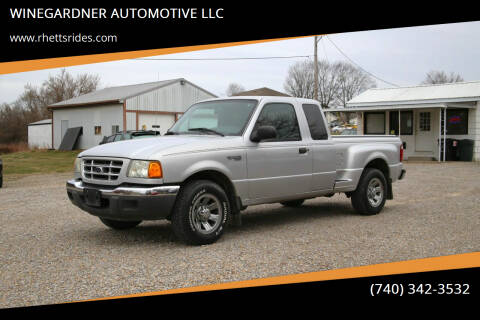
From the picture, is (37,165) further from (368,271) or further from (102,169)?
(368,271)

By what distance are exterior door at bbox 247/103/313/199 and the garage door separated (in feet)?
86.6

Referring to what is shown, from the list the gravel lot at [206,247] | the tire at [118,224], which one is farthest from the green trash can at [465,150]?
the tire at [118,224]

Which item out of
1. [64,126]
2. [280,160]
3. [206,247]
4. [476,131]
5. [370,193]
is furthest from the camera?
[64,126]

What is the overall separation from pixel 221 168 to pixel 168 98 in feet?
99.1

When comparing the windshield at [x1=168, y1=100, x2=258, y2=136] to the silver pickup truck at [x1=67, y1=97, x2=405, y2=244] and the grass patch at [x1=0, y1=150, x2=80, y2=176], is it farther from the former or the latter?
the grass patch at [x1=0, y1=150, x2=80, y2=176]

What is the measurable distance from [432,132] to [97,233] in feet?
71.4

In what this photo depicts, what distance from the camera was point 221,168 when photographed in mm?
6676

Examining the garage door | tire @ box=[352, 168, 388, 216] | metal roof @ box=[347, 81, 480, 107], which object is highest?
metal roof @ box=[347, 81, 480, 107]

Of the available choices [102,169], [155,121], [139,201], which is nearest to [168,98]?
[155,121]

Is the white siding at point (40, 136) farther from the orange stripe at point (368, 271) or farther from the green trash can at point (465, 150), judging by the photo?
the orange stripe at point (368, 271)

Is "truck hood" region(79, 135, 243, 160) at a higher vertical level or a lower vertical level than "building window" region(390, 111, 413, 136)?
lower

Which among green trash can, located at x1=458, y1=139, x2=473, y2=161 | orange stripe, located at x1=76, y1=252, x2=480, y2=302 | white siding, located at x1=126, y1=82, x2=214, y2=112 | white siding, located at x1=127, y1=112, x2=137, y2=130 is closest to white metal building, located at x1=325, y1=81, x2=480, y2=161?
green trash can, located at x1=458, y1=139, x2=473, y2=161

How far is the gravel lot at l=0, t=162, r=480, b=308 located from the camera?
195 inches

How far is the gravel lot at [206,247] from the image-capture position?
496cm
